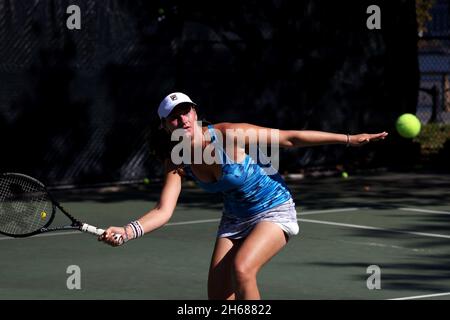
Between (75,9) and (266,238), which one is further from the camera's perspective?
(75,9)

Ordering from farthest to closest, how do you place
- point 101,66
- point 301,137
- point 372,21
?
point 372,21
point 101,66
point 301,137

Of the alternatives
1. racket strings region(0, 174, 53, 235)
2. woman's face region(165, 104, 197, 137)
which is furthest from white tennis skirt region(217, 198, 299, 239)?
racket strings region(0, 174, 53, 235)

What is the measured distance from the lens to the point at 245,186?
314 inches

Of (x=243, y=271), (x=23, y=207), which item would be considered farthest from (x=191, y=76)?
(x=243, y=271)

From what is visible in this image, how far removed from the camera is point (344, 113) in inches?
791

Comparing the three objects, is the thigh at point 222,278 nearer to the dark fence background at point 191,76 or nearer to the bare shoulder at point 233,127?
the bare shoulder at point 233,127

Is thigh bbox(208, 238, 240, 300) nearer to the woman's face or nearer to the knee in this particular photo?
the knee

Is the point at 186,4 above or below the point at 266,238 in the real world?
above

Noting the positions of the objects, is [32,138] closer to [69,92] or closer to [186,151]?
[69,92]

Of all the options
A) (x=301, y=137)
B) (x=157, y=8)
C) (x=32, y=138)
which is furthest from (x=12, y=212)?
(x=157, y=8)

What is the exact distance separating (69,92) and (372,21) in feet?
17.8

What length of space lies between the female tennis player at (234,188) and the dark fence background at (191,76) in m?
9.06

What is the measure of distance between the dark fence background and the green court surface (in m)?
0.95

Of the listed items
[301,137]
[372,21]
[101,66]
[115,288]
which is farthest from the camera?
[372,21]
